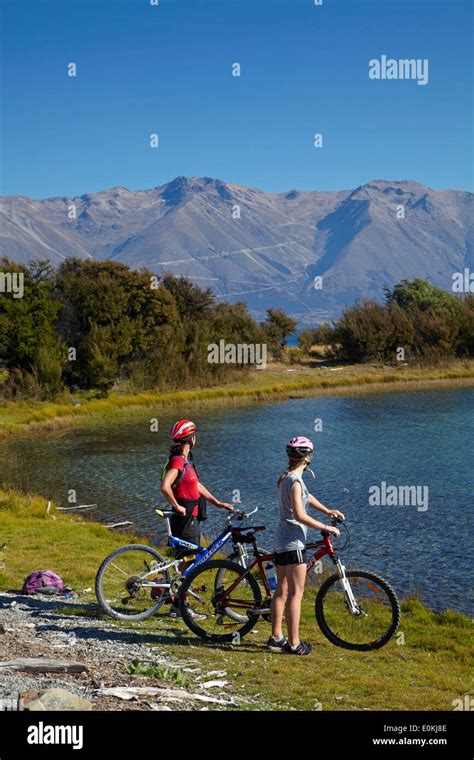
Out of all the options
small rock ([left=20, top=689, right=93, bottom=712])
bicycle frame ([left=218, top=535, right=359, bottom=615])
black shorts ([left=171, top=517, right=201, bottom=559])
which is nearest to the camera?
small rock ([left=20, top=689, right=93, bottom=712])

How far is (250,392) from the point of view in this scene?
53906mm

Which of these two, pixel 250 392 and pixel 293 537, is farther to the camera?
pixel 250 392

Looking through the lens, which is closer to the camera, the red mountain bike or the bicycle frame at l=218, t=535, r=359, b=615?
the bicycle frame at l=218, t=535, r=359, b=615

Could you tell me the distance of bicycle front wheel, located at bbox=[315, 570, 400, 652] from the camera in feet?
30.4

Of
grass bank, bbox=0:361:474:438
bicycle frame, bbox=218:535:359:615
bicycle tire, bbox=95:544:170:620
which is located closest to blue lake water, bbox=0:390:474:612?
grass bank, bbox=0:361:474:438

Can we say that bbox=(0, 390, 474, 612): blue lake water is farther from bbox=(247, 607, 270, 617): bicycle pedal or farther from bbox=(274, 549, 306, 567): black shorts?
bbox=(274, 549, 306, 567): black shorts

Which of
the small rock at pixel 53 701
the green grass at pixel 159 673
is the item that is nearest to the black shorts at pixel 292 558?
the green grass at pixel 159 673

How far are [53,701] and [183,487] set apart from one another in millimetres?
4127

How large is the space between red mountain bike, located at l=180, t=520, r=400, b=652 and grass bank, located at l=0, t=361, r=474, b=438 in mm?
30014

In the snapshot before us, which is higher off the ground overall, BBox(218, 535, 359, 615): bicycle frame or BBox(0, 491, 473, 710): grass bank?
BBox(218, 535, 359, 615): bicycle frame

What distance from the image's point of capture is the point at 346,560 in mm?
16266

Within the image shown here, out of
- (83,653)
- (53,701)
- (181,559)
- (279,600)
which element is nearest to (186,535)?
(181,559)

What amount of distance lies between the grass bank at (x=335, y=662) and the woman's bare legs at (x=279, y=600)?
0.35 metres

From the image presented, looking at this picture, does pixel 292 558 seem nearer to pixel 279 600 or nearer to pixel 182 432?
pixel 279 600
